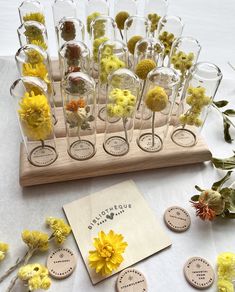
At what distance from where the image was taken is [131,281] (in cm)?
62

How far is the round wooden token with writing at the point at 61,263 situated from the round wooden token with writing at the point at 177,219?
0.62ft

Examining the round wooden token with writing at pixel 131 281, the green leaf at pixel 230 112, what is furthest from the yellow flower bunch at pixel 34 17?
the round wooden token with writing at pixel 131 281

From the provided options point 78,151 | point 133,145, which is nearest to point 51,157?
point 78,151

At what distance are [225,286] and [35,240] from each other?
1.04ft

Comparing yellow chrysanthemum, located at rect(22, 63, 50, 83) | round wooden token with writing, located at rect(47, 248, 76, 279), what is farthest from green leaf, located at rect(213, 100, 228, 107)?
round wooden token with writing, located at rect(47, 248, 76, 279)

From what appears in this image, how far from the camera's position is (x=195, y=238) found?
70 cm

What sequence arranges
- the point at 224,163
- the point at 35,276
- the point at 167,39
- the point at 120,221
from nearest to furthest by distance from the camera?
the point at 35,276
the point at 120,221
the point at 224,163
the point at 167,39

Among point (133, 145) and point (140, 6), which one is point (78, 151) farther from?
point (140, 6)

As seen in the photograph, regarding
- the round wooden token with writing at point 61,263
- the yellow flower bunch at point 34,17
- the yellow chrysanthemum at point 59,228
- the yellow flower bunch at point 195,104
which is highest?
the yellow flower bunch at point 34,17

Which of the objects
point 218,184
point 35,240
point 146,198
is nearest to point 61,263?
point 35,240

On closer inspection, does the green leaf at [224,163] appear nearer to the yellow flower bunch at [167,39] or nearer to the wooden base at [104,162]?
the wooden base at [104,162]

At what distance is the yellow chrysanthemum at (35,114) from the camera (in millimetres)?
665

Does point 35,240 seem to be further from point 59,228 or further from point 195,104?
point 195,104

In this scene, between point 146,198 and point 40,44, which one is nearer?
point 146,198
